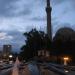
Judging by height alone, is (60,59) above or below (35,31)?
below

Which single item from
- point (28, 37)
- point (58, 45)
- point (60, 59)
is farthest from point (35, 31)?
point (60, 59)

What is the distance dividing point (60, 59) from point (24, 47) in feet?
111

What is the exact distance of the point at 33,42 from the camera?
127 meters

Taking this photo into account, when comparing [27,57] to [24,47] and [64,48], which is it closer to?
[24,47]

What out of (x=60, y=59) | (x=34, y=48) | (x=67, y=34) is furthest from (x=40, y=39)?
(x=60, y=59)

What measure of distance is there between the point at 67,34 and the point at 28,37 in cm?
1849

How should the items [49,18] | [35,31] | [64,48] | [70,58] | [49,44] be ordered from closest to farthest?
1. [70,58]
2. [64,48]
3. [49,44]
4. [35,31]
5. [49,18]

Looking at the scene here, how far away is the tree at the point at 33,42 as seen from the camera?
124 metres

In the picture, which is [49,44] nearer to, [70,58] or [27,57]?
[27,57]

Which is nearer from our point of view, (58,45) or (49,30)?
(58,45)

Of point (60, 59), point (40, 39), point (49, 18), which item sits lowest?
point (60, 59)

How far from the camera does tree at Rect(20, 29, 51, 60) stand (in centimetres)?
12381

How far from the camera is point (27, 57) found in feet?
417

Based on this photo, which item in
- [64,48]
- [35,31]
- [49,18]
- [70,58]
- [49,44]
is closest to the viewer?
[70,58]
